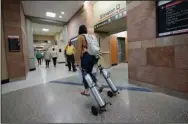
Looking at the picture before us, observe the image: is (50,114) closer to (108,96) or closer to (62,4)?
(108,96)

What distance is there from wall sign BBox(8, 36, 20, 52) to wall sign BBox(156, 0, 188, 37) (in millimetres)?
4368

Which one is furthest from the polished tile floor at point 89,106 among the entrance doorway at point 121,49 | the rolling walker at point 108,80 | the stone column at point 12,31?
the entrance doorway at point 121,49

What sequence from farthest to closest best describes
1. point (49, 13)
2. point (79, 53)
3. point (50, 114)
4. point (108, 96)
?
point (49, 13) → point (108, 96) → point (79, 53) → point (50, 114)

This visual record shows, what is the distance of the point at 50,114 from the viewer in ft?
5.59

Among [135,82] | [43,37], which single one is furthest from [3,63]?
[43,37]

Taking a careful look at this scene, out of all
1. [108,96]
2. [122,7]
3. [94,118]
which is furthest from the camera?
[122,7]

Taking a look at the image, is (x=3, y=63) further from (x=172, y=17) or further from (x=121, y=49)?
Answer: (x=121, y=49)

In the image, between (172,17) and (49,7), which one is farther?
(49,7)

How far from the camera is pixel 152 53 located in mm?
2459

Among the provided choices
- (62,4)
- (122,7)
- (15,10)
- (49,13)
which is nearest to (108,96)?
(122,7)

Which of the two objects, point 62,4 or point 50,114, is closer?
point 50,114

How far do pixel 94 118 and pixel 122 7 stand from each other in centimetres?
427

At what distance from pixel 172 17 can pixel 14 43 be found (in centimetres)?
461

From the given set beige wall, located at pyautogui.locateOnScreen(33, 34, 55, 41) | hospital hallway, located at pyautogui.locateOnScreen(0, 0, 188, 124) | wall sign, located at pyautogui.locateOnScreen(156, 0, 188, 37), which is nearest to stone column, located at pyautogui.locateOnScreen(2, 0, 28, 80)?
hospital hallway, located at pyautogui.locateOnScreen(0, 0, 188, 124)
